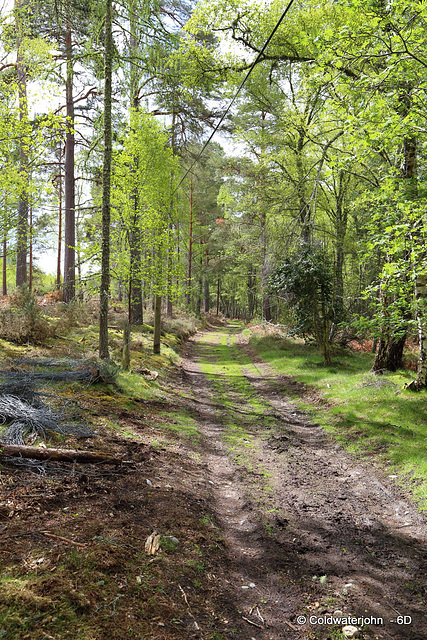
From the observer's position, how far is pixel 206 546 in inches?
134

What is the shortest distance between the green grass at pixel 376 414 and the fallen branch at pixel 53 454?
3.97 meters

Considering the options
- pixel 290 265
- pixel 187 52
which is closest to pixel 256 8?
pixel 187 52

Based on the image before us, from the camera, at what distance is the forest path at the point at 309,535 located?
2771mm

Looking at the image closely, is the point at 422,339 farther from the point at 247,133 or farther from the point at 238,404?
the point at 247,133

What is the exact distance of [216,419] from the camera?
806 centimetres

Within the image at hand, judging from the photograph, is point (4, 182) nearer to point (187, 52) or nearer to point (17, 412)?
point (187, 52)

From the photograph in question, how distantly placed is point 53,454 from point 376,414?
602 cm

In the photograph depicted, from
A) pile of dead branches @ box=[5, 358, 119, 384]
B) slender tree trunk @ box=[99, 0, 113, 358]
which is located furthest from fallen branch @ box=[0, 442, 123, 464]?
slender tree trunk @ box=[99, 0, 113, 358]

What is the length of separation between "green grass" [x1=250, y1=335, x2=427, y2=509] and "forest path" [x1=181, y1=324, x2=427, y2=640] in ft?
1.22

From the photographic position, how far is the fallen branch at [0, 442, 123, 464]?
3.88 metres

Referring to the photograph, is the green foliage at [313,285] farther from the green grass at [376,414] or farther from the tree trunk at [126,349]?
the tree trunk at [126,349]

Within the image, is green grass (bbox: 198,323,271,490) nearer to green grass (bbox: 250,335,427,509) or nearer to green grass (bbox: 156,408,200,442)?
green grass (bbox: 156,408,200,442)

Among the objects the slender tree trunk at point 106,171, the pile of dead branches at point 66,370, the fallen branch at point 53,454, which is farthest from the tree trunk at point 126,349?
A: the fallen branch at point 53,454

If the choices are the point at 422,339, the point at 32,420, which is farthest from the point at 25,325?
the point at 422,339
